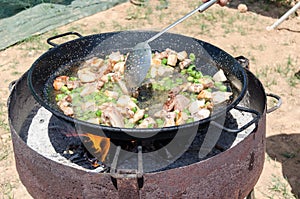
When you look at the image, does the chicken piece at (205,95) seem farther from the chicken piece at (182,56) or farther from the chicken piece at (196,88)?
the chicken piece at (182,56)

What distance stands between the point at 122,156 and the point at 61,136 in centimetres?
66

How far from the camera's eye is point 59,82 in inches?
122

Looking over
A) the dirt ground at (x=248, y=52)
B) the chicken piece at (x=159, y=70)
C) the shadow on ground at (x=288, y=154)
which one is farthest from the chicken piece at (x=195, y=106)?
the shadow on ground at (x=288, y=154)

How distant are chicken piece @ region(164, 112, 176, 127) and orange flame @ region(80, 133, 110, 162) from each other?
40 centimetres

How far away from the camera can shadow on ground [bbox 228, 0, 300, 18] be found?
22.4 ft

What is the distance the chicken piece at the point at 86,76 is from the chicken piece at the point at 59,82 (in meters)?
0.13

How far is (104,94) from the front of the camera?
122 inches

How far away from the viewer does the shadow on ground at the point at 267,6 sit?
22.4ft

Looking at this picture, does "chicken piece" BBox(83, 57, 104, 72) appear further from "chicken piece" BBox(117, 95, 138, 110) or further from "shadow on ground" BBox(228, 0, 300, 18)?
"shadow on ground" BBox(228, 0, 300, 18)

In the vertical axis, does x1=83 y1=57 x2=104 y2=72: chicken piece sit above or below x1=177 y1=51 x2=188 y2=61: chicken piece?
below

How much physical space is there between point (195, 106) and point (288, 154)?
5.17 ft

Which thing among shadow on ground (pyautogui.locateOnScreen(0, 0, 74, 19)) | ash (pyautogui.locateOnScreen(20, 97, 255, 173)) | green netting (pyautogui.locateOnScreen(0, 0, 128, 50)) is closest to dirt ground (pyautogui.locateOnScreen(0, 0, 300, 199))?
green netting (pyautogui.locateOnScreen(0, 0, 128, 50))

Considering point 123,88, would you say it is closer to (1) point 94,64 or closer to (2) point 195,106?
(1) point 94,64

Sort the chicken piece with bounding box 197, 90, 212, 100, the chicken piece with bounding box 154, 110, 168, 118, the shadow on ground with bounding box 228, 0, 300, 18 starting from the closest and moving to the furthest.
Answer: the chicken piece with bounding box 154, 110, 168, 118, the chicken piece with bounding box 197, 90, 212, 100, the shadow on ground with bounding box 228, 0, 300, 18
